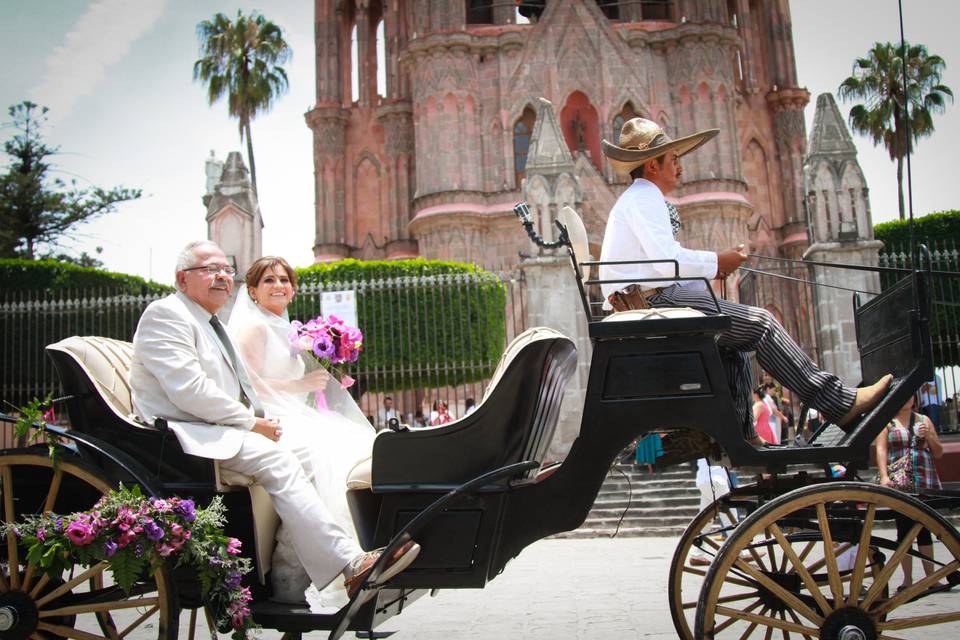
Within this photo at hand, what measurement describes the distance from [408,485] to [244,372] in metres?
1.24

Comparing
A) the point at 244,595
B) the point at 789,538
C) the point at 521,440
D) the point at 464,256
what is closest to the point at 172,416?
the point at 244,595

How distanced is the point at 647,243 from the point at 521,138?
26.5m

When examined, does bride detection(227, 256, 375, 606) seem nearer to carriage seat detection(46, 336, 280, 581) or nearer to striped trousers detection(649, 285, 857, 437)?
carriage seat detection(46, 336, 280, 581)

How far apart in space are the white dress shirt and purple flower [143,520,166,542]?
7.75ft

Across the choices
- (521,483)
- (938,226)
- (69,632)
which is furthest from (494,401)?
(938,226)

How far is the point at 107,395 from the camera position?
4070 millimetres

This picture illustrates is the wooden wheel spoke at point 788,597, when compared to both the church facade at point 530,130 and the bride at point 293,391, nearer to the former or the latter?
the bride at point 293,391

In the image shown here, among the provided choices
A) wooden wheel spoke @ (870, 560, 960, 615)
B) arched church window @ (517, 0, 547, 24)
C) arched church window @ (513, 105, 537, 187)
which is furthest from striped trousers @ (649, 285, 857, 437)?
arched church window @ (517, 0, 547, 24)

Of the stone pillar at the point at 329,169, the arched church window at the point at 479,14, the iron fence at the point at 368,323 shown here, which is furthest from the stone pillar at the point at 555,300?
the arched church window at the point at 479,14

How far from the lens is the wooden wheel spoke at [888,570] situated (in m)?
3.37

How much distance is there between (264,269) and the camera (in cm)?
519

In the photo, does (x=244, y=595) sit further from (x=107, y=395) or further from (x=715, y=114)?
(x=715, y=114)

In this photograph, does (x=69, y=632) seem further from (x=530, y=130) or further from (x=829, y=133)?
(x=530, y=130)

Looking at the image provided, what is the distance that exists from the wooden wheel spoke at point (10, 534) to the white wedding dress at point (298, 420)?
1.13 metres
